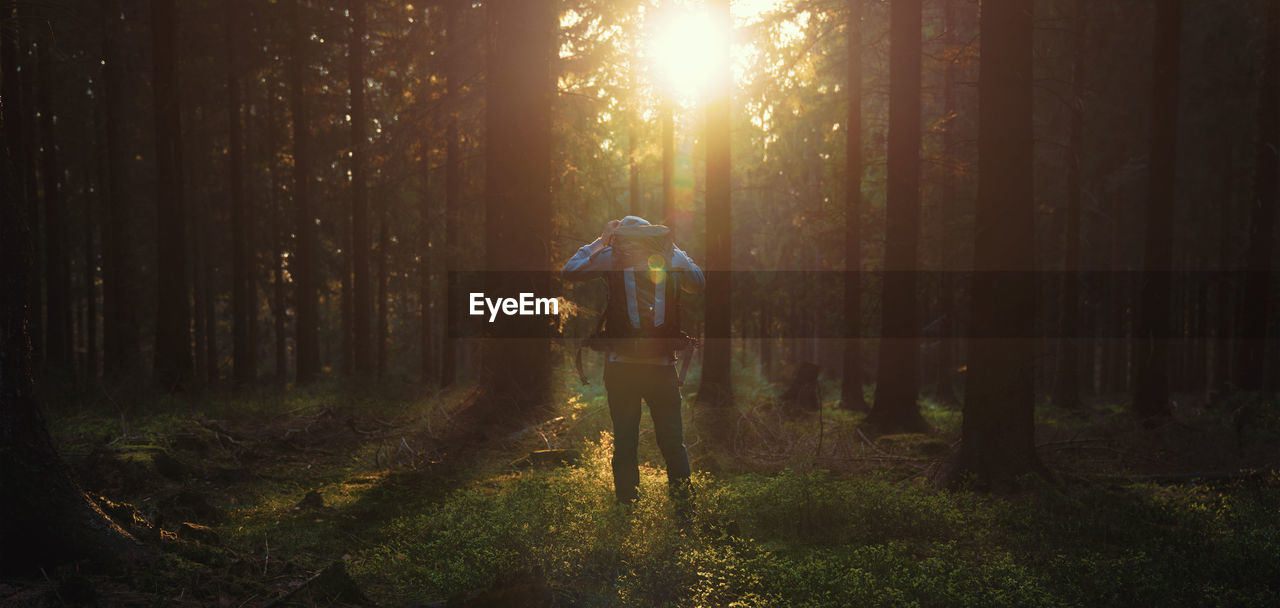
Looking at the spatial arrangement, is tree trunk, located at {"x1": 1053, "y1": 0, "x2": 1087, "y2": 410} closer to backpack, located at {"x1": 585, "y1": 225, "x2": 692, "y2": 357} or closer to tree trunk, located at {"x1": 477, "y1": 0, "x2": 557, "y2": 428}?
tree trunk, located at {"x1": 477, "y1": 0, "x2": 557, "y2": 428}

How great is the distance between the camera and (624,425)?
6.73 metres

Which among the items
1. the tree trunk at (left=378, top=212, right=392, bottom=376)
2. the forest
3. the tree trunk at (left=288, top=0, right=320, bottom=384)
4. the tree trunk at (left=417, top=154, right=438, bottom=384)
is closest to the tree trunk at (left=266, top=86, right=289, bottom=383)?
the forest

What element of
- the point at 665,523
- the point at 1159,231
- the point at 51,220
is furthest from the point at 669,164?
the point at 665,523

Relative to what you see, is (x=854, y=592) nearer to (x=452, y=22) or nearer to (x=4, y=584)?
(x=4, y=584)

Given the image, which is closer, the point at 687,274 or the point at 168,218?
the point at 687,274

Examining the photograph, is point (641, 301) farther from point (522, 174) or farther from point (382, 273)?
point (382, 273)

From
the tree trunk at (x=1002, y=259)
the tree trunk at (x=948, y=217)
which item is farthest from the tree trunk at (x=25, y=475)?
the tree trunk at (x=948, y=217)

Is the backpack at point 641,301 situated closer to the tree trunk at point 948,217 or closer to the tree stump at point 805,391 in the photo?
the tree stump at point 805,391

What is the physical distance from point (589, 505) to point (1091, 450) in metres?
8.19

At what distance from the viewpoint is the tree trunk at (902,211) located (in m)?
13.9

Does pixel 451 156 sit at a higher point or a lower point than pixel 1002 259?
higher

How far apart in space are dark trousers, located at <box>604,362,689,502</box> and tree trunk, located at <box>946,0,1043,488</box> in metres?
3.51

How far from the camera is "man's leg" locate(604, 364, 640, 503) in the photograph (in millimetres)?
6660

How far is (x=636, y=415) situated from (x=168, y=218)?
47.2 ft
